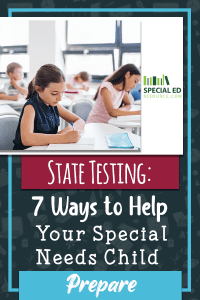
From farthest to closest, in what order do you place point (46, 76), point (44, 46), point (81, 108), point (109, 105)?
point (44, 46) → point (81, 108) → point (109, 105) → point (46, 76)

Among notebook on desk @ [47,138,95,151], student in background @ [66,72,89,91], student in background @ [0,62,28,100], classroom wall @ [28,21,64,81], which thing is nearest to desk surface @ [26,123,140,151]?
notebook on desk @ [47,138,95,151]

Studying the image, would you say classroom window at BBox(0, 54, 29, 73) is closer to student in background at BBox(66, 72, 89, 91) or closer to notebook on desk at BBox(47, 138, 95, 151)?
notebook on desk at BBox(47, 138, 95, 151)

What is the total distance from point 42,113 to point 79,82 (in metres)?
3.36

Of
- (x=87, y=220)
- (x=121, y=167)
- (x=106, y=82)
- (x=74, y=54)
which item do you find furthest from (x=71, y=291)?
(x=74, y=54)

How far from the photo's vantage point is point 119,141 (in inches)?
69.1

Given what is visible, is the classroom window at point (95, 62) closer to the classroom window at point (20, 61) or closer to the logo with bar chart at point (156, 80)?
the classroom window at point (20, 61)

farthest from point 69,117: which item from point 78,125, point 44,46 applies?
point 44,46

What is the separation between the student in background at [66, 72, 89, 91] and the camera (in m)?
4.77

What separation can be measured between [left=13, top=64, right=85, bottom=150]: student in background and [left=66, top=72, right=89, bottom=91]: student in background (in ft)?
9.48

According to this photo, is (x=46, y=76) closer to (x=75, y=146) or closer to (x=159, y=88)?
(x=75, y=146)

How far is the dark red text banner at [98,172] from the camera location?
162 cm

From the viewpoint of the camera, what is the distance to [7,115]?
168 centimetres

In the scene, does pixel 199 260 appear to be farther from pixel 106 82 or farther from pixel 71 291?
pixel 106 82

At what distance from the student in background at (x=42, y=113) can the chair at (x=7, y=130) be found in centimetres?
3
